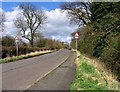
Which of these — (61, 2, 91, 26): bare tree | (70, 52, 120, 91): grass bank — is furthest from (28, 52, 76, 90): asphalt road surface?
(61, 2, 91, 26): bare tree

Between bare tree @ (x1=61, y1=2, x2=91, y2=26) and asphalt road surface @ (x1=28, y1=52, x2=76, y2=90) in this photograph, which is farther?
bare tree @ (x1=61, y1=2, x2=91, y2=26)

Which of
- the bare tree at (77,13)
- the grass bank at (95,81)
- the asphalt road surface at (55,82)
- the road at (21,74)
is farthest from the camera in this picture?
the bare tree at (77,13)

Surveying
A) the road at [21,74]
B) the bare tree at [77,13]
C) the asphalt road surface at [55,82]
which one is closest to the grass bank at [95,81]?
the asphalt road surface at [55,82]

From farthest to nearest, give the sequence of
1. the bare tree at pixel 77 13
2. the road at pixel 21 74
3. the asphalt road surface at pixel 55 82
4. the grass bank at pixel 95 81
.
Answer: the bare tree at pixel 77 13
the road at pixel 21 74
the asphalt road surface at pixel 55 82
the grass bank at pixel 95 81

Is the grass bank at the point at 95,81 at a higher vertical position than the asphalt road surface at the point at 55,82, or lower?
higher

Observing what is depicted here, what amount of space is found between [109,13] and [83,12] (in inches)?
1245

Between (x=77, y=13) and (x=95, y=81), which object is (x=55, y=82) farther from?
(x=77, y=13)

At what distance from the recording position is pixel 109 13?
58.6 feet

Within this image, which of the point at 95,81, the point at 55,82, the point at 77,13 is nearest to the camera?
the point at 95,81

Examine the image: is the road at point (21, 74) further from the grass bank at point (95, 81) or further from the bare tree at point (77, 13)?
the bare tree at point (77, 13)

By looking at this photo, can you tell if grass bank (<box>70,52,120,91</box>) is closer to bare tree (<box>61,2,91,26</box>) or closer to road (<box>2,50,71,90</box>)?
road (<box>2,50,71,90</box>)

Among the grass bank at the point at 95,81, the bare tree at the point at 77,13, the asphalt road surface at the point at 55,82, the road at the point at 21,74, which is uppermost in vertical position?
the bare tree at the point at 77,13

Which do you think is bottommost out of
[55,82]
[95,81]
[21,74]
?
[21,74]

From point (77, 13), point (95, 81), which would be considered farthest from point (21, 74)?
point (77, 13)
